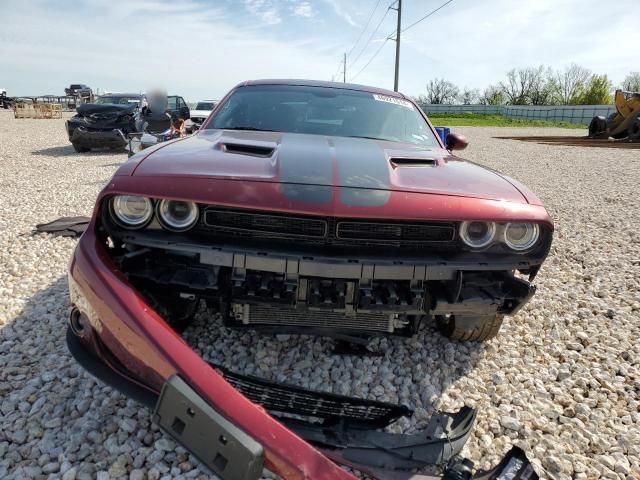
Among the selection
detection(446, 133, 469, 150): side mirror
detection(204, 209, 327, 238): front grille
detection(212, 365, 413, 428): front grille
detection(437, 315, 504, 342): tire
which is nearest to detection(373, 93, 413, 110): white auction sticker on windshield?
detection(446, 133, 469, 150): side mirror

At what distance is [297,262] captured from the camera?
179cm

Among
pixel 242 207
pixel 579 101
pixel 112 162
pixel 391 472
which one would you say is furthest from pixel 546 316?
pixel 579 101

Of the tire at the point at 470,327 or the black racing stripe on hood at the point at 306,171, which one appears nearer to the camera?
the black racing stripe on hood at the point at 306,171

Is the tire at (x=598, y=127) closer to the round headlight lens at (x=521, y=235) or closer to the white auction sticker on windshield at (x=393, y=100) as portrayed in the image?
the white auction sticker on windshield at (x=393, y=100)

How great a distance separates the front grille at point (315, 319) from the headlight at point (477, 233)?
1.59ft

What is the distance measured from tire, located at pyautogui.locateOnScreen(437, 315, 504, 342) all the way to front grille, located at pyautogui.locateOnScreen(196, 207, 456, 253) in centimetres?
90

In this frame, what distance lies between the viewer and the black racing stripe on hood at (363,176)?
181 centimetres

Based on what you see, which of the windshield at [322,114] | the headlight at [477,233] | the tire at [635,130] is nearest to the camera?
the headlight at [477,233]

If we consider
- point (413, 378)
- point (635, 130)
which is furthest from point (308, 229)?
point (635, 130)

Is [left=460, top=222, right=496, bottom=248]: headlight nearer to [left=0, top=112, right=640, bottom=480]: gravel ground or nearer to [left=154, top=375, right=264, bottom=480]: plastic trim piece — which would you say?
[left=0, top=112, right=640, bottom=480]: gravel ground

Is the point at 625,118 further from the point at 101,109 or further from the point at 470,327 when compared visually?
the point at 470,327

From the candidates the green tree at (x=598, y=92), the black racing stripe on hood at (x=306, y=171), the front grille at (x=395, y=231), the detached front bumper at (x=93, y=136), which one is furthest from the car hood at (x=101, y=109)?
the green tree at (x=598, y=92)

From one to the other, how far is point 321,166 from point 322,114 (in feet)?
4.34

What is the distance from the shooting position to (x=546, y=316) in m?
3.41
